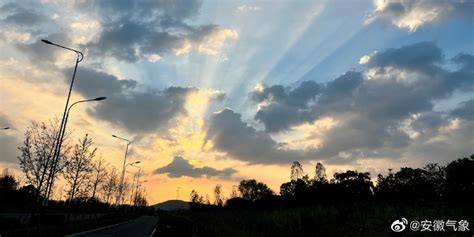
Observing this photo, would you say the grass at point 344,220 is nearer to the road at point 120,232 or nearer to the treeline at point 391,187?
the road at point 120,232

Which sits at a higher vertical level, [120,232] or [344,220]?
[344,220]

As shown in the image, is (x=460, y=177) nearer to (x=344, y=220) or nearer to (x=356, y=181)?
(x=356, y=181)

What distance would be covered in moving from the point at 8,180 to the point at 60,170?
91.6m

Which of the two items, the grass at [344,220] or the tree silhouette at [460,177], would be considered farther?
the tree silhouette at [460,177]

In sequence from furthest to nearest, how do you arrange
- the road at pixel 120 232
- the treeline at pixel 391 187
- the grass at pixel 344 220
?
the treeline at pixel 391 187, the road at pixel 120 232, the grass at pixel 344 220

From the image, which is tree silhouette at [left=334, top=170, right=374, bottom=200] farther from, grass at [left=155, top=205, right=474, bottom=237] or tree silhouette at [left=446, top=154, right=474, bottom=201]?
grass at [left=155, top=205, right=474, bottom=237]

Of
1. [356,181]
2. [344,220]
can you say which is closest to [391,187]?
[356,181]

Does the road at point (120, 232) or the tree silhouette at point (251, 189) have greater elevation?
the tree silhouette at point (251, 189)

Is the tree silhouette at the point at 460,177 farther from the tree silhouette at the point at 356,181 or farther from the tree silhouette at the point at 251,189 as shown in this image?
the tree silhouette at the point at 251,189

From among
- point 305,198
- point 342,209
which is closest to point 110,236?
→ point 342,209

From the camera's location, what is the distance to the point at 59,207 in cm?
11056

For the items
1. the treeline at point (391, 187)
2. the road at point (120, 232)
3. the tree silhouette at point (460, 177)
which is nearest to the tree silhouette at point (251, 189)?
the treeline at point (391, 187)

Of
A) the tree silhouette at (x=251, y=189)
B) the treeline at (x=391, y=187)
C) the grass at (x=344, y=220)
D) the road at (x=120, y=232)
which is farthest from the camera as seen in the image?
the tree silhouette at (x=251, y=189)

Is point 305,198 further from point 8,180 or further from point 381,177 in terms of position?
point 8,180
